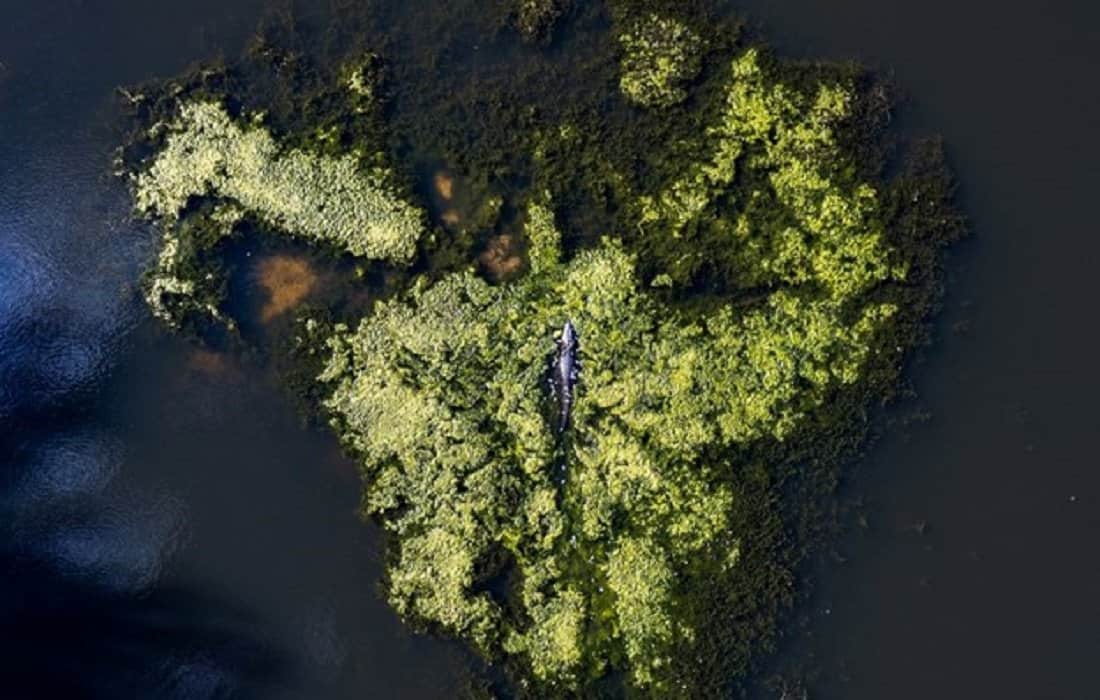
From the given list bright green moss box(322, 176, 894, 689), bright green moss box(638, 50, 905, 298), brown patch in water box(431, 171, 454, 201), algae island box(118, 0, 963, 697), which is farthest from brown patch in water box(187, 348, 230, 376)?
bright green moss box(638, 50, 905, 298)

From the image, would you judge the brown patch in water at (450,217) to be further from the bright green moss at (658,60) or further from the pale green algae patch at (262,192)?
the bright green moss at (658,60)

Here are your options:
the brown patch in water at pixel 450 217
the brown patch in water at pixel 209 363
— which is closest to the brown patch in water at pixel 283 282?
the brown patch in water at pixel 209 363

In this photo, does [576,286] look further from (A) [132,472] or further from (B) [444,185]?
(A) [132,472]

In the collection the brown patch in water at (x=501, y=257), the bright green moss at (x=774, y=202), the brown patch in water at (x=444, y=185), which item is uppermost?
the bright green moss at (x=774, y=202)

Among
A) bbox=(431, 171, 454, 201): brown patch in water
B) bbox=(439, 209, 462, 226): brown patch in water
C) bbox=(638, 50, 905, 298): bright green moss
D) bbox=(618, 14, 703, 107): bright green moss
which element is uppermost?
bbox=(618, 14, 703, 107): bright green moss

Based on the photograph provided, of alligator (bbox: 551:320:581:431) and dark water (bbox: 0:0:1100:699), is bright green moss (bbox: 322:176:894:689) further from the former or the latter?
dark water (bbox: 0:0:1100:699)

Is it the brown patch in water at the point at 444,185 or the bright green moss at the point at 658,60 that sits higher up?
the bright green moss at the point at 658,60

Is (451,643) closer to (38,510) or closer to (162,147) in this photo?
(38,510)
